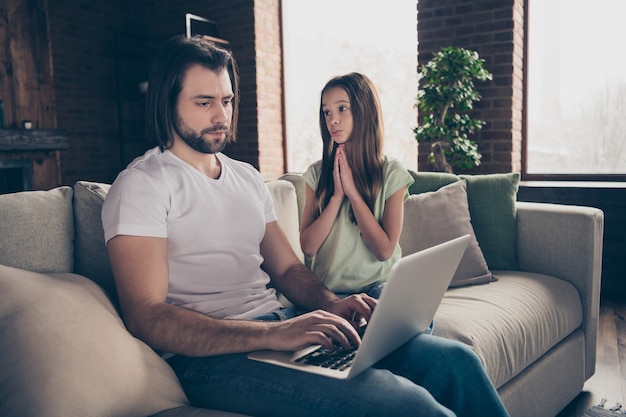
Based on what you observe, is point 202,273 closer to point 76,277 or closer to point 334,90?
point 76,277

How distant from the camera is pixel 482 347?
5.28 ft

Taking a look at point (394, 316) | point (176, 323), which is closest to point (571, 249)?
point (394, 316)

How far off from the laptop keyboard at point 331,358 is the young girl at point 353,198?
22.9 inches

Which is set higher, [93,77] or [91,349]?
[93,77]

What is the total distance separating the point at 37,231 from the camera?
1.23 metres

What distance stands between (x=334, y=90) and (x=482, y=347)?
926 mm

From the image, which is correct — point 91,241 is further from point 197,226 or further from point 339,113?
point 339,113

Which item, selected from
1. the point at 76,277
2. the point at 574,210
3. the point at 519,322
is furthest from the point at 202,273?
the point at 574,210

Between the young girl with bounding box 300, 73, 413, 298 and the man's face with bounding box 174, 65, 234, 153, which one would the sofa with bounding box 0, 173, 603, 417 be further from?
the man's face with bounding box 174, 65, 234, 153

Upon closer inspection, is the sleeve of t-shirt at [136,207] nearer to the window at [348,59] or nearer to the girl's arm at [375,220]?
the girl's arm at [375,220]

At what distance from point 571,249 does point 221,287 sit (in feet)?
5.04

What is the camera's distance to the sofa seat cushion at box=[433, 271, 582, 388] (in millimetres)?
1645

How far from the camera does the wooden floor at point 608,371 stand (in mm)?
2059

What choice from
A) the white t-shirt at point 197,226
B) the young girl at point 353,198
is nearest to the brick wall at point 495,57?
the young girl at point 353,198
